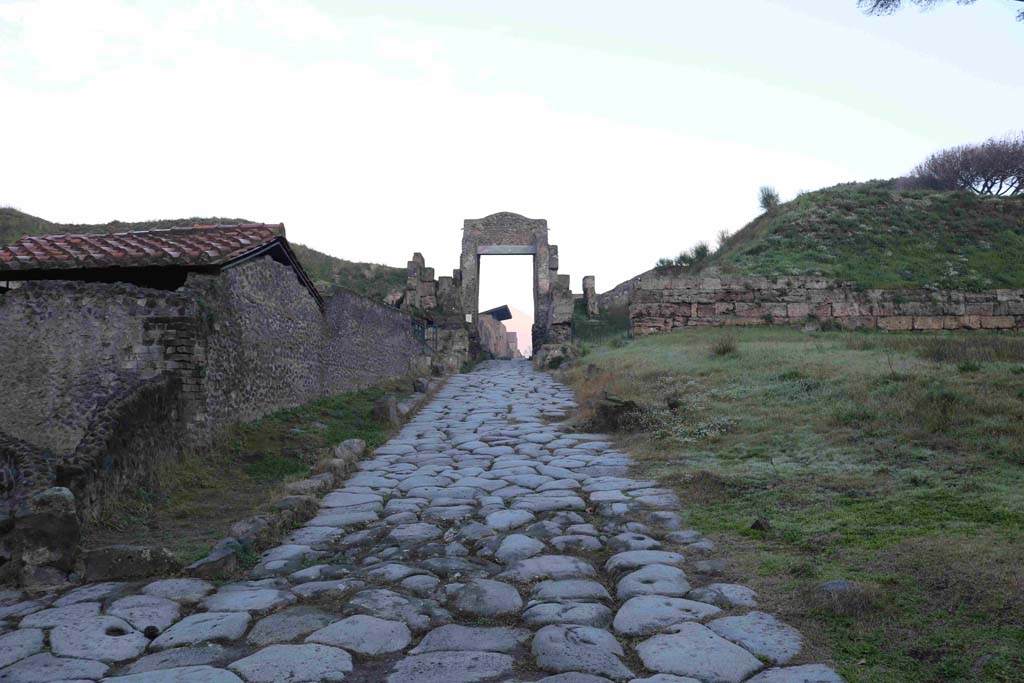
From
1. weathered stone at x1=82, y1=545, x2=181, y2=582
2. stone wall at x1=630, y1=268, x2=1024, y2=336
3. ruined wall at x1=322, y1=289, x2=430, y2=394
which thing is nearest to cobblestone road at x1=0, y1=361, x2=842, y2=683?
weathered stone at x1=82, y1=545, x2=181, y2=582

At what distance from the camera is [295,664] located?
3.14 metres

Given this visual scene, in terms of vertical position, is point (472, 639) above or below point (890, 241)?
below

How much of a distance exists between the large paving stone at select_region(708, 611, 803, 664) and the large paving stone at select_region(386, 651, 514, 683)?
3.41 ft

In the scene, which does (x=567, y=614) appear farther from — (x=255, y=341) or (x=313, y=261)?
(x=313, y=261)

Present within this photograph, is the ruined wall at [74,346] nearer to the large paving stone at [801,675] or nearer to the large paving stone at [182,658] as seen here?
the large paving stone at [182,658]

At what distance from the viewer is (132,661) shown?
3.27 meters

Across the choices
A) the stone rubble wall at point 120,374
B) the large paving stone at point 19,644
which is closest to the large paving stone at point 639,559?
the large paving stone at point 19,644

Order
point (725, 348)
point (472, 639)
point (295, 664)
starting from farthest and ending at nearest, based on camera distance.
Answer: point (725, 348) < point (472, 639) < point (295, 664)

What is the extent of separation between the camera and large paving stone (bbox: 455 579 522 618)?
3791mm

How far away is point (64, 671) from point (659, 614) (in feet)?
9.01

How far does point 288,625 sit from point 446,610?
807mm

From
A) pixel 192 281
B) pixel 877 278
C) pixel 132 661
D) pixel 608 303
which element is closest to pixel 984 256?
pixel 877 278

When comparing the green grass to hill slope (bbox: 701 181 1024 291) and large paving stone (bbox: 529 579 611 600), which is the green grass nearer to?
large paving stone (bbox: 529 579 611 600)

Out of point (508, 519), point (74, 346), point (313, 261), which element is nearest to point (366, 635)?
point (508, 519)
